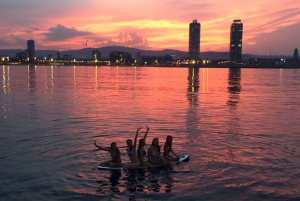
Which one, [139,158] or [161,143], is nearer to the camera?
[139,158]

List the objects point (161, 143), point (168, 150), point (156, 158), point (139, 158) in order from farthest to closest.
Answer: point (161, 143), point (168, 150), point (156, 158), point (139, 158)

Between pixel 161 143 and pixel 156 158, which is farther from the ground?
pixel 156 158

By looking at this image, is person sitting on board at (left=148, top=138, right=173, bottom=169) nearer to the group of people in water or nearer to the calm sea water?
the group of people in water

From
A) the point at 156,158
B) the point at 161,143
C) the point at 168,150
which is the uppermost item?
the point at 168,150

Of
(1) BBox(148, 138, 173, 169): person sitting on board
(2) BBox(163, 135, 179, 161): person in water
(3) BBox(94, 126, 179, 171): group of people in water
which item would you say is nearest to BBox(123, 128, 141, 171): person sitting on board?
(3) BBox(94, 126, 179, 171): group of people in water

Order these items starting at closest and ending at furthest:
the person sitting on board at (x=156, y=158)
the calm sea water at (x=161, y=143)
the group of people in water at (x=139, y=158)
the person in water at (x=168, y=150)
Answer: the calm sea water at (x=161, y=143), the group of people in water at (x=139, y=158), the person sitting on board at (x=156, y=158), the person in water at (x=168, y=150)

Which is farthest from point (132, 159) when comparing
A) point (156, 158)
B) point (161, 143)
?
point (161, 143)

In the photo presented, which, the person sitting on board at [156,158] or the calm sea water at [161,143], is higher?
the person sitting on board at [156,158]

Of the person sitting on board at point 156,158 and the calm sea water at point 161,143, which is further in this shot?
the person sitting on board at point 156,158

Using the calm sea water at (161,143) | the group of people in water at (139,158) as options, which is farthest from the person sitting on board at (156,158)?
the calm sea water at (161,143)

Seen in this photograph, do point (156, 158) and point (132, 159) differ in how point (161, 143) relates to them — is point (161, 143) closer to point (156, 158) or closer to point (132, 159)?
point (156, 158)

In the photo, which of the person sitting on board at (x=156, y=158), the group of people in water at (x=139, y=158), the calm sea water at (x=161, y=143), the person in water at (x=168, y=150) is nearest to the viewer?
the calm sea water at (x=161, y=143)

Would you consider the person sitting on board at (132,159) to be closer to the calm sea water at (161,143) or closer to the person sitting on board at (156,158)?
the calm sea water at (161,143)

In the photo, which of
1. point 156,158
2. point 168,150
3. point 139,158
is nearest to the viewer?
point 139,158
